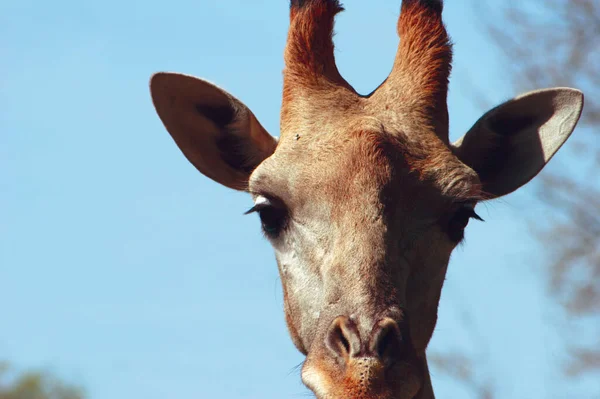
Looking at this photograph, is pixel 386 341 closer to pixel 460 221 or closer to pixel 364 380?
pixel 364 380

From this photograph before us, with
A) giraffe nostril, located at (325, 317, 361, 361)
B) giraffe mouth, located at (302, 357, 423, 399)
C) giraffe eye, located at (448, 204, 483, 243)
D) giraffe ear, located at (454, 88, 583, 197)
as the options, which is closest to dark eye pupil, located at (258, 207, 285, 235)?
giraffe eye, located at (448, 204, 483, 243)

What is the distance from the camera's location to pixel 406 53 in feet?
28.8

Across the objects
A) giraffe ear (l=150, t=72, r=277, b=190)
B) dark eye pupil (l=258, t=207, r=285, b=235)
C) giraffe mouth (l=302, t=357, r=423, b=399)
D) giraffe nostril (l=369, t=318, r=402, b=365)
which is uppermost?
giraffe ear (l=150, t=72, r=277, b=190)

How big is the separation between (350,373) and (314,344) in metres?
0.46

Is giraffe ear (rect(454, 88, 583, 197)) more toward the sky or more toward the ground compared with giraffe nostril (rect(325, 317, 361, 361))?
more toward the sky

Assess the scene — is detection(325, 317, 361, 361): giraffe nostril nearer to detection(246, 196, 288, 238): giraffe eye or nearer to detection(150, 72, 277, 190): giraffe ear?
detection(246, 196, 288, 238): giraffe eye

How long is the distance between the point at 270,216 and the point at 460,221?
1313 mm

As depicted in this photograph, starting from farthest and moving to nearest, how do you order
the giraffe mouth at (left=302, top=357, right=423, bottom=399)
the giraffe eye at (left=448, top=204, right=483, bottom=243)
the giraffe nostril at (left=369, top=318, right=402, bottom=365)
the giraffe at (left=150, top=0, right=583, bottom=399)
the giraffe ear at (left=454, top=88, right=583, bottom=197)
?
the giraffe ear at (left=454, top=88, right=583, bottom=197), the giraffe eye at (left=448, top=204, right=483, bottom=243), the giraffe at (left=150, top=0, right=583, bottom=399), the giraffe nostril at (left=369, top=318, right=402, bottom=365), the giraffe mouth at (left=302, top=357, right=423, bottom=399)

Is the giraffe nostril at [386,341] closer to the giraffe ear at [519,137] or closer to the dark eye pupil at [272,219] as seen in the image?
the dark eye pupil at [272,219]

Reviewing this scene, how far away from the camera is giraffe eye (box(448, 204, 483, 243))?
7.91m

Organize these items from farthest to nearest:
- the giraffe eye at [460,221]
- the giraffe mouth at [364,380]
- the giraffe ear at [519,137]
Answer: the giraffe ear at [519,137], the giraffe eye at [460,221], the giraffe mouth at [364,380]

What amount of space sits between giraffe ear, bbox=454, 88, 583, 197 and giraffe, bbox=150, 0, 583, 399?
0.03 ft

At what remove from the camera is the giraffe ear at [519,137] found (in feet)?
28.7

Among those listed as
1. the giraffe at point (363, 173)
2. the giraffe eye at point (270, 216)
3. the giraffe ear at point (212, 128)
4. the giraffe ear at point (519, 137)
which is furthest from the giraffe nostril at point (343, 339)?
the giraffe ear at point (519, 137)
